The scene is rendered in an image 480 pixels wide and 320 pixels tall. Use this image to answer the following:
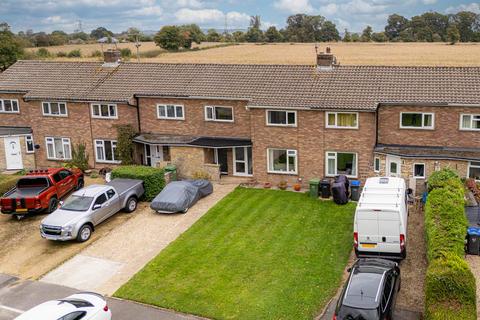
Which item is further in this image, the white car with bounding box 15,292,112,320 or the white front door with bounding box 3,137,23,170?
the white front door with bounding box 3,137,23,170

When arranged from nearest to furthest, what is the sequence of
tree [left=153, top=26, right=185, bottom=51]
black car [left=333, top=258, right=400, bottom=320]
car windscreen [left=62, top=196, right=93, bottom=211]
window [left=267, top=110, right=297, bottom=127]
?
black car [left=333, top=258, right=400, bottom=320] → car windscreen [left=62, top=196, right=93, bottom=211] → window [left=267, top=110, right=297, bottom=127] → tree [left=153, top=26, right=185, bottom=51]

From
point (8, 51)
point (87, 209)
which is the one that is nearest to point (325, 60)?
point (87, 209)

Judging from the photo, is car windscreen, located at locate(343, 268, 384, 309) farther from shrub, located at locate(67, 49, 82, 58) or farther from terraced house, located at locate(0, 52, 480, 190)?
shrub, located at locate(67, 49, 82, 58)

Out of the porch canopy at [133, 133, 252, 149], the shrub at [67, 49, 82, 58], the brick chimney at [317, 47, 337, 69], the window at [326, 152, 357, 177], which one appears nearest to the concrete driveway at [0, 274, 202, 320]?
the porch canopy at [133, 133, 252, 149]

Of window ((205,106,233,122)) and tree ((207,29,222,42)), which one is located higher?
tree ((207,29,222,42))

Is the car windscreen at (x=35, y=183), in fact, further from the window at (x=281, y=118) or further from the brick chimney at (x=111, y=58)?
the window at (x=281, y=118)

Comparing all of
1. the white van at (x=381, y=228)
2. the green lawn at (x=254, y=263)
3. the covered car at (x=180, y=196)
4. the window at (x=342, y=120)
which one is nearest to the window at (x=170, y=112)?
the covered car at (x=180, y=196)
